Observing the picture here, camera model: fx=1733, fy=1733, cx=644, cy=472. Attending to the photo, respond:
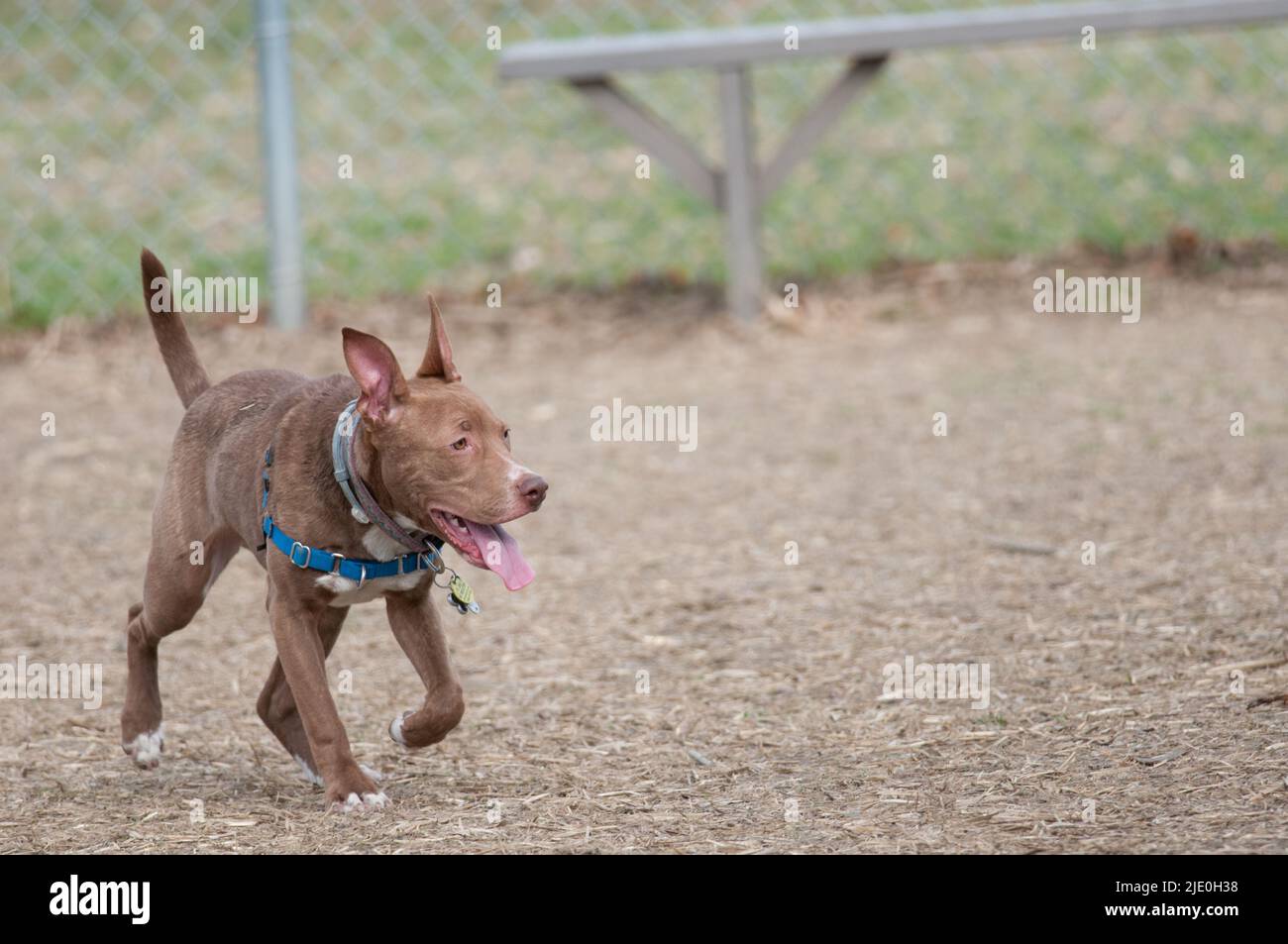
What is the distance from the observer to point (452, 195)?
1048 centimetres

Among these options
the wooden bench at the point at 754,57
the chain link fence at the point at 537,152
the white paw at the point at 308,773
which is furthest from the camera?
the chain link fence at the point at 537,152

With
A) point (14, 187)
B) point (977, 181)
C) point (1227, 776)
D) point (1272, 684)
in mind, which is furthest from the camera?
point (14, 187)

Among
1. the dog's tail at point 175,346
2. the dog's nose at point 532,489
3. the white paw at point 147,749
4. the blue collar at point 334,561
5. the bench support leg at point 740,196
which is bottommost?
the white paw at point 147,749

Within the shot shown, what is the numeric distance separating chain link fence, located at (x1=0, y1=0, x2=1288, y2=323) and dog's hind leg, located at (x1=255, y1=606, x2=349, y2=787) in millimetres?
5306

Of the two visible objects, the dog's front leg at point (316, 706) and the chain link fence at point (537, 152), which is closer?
the dog's front leg at point (316, 706)

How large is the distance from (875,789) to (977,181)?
662 centimetres

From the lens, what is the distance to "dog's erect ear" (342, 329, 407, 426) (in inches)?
150

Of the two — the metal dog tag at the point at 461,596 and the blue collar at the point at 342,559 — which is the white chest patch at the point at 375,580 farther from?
the metal dog tag at the point at 461,596

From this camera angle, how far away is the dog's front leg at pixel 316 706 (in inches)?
159

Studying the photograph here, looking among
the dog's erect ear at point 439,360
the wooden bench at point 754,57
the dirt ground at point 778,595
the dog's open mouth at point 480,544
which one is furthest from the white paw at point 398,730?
the wooden bench at point 754,57

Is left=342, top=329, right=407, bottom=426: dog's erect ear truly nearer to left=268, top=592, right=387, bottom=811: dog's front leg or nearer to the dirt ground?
left=268, top=592, right=387, bottom=811: dog's front leg

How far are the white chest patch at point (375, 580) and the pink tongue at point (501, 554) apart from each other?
247 mm

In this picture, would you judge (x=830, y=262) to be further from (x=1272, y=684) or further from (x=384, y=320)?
(x=1272, y=684)
